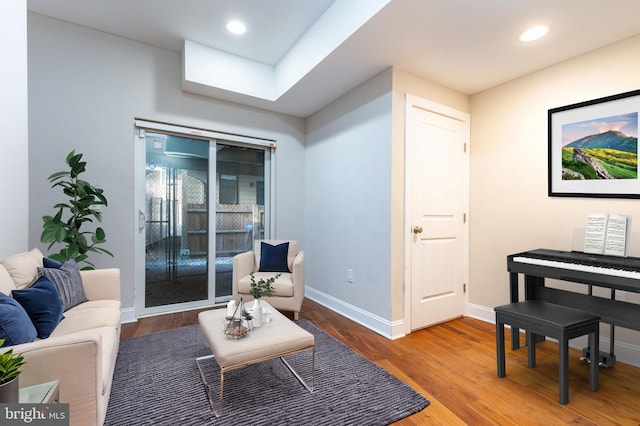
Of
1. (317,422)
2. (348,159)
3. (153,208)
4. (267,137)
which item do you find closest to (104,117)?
(153,208)

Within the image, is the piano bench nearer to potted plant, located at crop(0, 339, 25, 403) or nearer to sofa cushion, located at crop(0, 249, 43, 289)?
potted plant, located at crop(0, 339, 25, 403)

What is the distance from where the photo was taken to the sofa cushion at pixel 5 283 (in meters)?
1.53

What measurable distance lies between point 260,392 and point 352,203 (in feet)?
6.53

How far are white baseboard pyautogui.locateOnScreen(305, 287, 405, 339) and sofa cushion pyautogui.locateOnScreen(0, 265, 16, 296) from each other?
2.59 metres

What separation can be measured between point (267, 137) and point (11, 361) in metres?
3.35

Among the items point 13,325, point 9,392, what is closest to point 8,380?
point 9,392

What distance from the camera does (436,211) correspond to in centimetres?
307

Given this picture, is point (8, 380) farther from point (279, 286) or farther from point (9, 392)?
point (279, 286)

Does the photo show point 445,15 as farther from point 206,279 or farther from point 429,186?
point 206,279

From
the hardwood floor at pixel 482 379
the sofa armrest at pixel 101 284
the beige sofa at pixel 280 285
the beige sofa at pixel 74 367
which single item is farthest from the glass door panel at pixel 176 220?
the beige sofa at pixel 74 367

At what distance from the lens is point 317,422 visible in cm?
159

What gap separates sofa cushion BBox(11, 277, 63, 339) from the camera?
1.56 m

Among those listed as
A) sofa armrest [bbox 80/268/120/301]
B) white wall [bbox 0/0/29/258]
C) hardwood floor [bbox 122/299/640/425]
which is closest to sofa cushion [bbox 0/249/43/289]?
white wall [bbox 0/0/29/258]

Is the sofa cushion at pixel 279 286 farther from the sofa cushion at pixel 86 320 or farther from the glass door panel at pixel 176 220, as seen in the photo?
the sofa cushion at pixel 86 320
